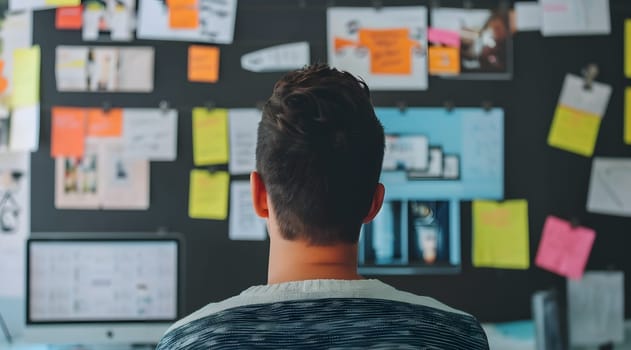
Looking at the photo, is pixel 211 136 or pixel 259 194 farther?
pixel 211 136

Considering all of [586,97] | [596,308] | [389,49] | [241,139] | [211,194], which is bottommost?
[596,308]

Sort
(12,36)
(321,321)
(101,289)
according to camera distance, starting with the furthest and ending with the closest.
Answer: (12,36)
(101,289)
(321,321)

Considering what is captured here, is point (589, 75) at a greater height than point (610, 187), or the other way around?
point (589, 75)

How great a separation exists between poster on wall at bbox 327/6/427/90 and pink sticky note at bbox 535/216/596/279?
51 cm

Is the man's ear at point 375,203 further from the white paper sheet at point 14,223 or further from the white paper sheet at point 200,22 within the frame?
the white paper sheet at point 14,223

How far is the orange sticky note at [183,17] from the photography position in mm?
1834

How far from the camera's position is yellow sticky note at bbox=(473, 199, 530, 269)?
72.6 inches

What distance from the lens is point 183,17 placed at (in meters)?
1.84

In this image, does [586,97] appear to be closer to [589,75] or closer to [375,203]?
[589,75]

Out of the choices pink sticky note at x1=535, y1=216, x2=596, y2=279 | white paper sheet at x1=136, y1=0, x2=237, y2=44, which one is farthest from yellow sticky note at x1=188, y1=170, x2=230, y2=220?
pink sticky note at x1=535, y1=216, x2=596, y2=279

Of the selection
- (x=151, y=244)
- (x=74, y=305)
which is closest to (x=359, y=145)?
(x=151, y=244)

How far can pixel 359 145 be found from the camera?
762 mm

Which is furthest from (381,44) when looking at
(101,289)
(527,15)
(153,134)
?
(101,289)

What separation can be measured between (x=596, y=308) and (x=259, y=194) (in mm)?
1348
